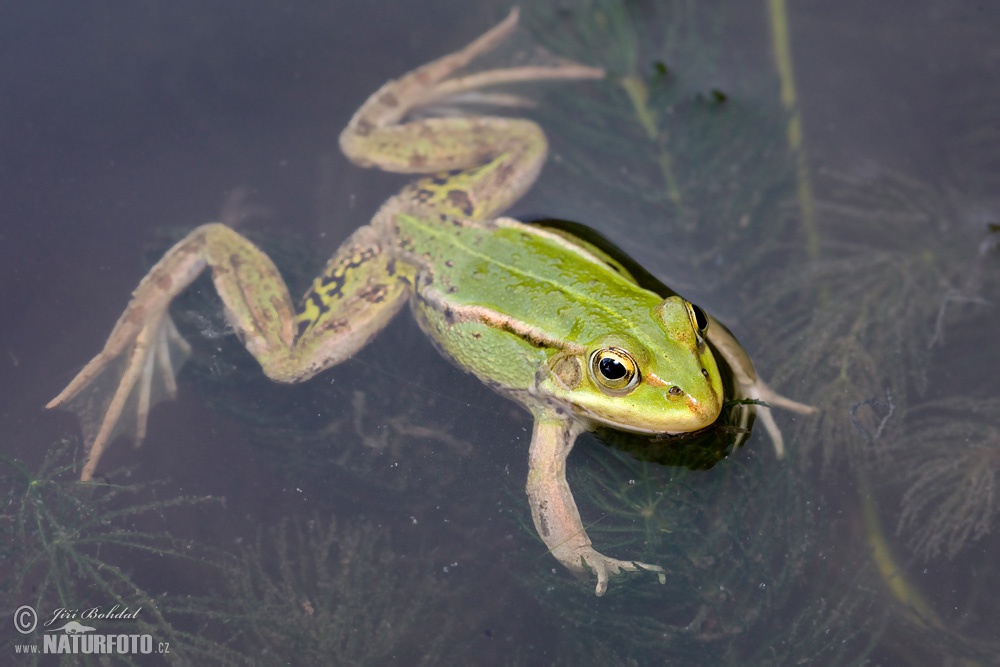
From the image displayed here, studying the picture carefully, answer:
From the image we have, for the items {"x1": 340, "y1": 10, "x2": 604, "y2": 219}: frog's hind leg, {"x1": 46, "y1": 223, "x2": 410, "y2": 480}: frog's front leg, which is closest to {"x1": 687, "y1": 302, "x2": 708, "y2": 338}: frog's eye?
{"x1": 340, "y1": 10, "x2": 604, "y2": 219}: frog's hind leg

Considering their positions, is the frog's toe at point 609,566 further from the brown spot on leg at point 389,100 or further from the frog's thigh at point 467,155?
the brown spot on leg at point 389,100

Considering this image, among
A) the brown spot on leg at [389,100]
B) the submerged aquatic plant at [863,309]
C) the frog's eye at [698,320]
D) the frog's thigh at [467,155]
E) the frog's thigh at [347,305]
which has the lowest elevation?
the submerged aquatic plant at [863,309]

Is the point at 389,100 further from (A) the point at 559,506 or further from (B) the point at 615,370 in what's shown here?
(A) the point at 559,506

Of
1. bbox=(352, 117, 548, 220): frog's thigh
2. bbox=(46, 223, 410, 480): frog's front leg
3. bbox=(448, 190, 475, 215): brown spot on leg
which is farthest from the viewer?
bbox=(352, 117, 548, 220): frog's thigh

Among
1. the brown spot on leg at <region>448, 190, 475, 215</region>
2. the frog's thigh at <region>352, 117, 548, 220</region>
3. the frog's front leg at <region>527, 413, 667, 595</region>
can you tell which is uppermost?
the frog's thigh at <region>352, 117, 548, 220</region>

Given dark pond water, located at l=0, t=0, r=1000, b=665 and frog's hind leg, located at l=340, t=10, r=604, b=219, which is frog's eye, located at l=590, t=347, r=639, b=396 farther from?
frog's hind leg, located at l=340, t=10, r=604, b=219

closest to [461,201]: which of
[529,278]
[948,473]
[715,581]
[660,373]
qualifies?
[529,278]

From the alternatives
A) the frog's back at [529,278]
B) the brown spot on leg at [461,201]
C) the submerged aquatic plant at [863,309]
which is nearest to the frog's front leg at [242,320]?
the frog's back at [529,278]
